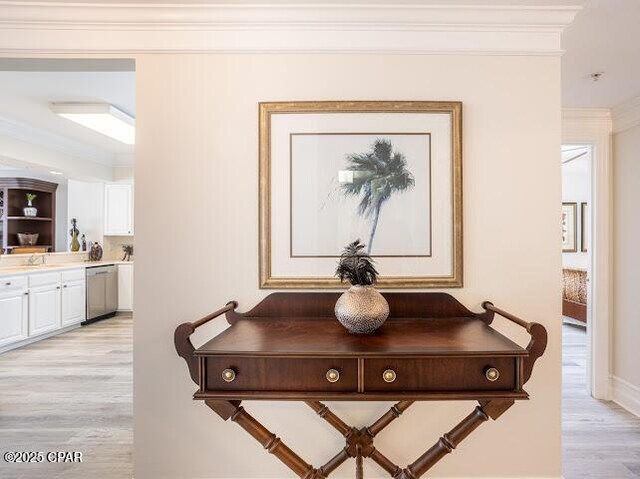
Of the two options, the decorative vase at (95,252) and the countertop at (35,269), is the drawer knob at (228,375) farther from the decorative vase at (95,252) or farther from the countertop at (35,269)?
the decorative vase at (95,252)

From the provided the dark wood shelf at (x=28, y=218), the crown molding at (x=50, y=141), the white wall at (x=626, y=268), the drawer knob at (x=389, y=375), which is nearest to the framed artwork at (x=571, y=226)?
the white wall at (x=626, y=268)

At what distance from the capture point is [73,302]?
16.5 ft

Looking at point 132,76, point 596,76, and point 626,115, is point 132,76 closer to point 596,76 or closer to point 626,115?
point 596,76

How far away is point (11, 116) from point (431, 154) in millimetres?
4446

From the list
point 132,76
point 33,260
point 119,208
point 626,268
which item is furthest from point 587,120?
point 33,260

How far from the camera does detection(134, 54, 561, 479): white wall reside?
1765mm

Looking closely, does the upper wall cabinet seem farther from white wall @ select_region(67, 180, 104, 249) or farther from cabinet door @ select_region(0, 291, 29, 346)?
cabinet door @ select_region(0, 291, 29, 346)

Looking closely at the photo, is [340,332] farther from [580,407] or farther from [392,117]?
[580,407]

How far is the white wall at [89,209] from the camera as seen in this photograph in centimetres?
620

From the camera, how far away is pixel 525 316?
179 centimetres

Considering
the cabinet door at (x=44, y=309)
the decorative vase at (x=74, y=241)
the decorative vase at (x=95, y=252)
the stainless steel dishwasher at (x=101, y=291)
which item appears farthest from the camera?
the decorative vase at (x=95, y=252)

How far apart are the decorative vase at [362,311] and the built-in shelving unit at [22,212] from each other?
7027 millimetres

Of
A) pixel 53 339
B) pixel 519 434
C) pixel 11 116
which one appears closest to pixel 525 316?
pixel 519 434

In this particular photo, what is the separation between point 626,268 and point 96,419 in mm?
4266
